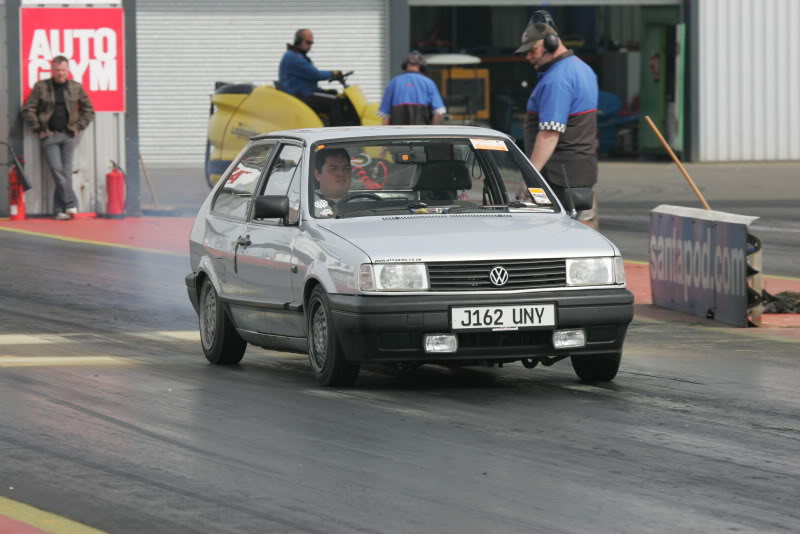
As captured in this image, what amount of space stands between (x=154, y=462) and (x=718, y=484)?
219 cm

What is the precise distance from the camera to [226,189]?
10.8 m

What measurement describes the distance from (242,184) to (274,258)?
1055 millimetres

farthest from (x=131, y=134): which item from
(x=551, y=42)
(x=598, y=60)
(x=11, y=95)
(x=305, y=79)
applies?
(x=598, y=60)

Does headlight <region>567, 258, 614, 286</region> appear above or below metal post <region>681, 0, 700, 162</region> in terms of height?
below

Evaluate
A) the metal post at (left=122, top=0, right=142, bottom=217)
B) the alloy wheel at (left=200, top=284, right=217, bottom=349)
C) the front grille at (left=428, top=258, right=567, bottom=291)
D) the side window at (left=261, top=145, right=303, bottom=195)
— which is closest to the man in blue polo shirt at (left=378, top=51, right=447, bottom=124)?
the metal post at (left=122, top=0, right=142, bottom=217)

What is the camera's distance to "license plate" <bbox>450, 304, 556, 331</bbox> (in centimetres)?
856

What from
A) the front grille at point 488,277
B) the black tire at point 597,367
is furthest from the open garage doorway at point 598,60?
the front grille at point 488,277

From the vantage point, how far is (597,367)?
9.28 metres

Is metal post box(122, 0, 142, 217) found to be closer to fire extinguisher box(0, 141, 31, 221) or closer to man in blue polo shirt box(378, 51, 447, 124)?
fire extinguisher box(0, 141, 31, 221)

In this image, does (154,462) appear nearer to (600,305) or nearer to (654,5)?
(600,305)

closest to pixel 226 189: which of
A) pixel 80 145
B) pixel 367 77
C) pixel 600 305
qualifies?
pixel 600 305

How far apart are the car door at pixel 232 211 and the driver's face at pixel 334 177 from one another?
0.66m

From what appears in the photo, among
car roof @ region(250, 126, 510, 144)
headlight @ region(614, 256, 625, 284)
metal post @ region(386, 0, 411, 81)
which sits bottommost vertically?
headlight @ region(614, 256, 625, 284)

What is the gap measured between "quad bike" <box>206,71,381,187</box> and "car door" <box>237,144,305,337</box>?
12.3 m
